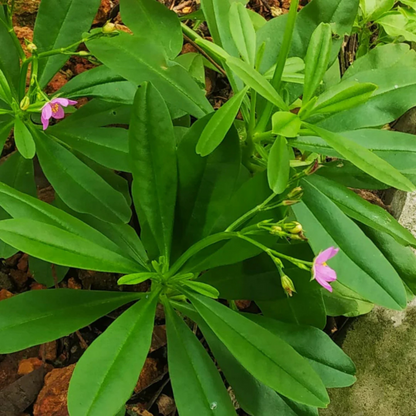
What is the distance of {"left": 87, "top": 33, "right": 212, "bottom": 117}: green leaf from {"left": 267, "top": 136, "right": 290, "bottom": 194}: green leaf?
0.23 meters

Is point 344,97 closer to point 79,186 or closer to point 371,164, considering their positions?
point 371,164

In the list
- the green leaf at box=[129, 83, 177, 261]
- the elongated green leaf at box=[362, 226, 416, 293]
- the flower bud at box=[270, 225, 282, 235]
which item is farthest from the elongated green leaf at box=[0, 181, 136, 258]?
the elongated green leaf at box=[362, 226, 416, 293]

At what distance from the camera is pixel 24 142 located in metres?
0.93

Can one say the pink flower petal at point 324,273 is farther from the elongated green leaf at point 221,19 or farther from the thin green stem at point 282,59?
the elongated green leaf at point 221,19

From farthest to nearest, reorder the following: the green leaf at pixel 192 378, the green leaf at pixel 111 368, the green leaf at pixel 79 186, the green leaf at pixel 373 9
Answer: the green leaf at pixel 373 9
the green leaf at pixel 79 186
the green leaf at pixel 192 378
the green leaf at pixel 111 368

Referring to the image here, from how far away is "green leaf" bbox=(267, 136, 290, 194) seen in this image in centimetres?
82

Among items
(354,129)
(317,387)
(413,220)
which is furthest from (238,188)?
(413,220)

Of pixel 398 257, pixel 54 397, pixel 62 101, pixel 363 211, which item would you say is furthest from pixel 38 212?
pixel 398 257

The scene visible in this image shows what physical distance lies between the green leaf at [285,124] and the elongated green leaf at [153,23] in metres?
0.36

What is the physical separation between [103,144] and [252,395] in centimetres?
63

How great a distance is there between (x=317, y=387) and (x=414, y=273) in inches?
16.4

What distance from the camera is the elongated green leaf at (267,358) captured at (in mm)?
817

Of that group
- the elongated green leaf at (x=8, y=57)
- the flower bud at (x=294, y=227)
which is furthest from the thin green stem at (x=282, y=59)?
the elongated green leaf at (x=8, y=57)

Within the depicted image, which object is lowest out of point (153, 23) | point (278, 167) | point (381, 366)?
point (381, 366)
